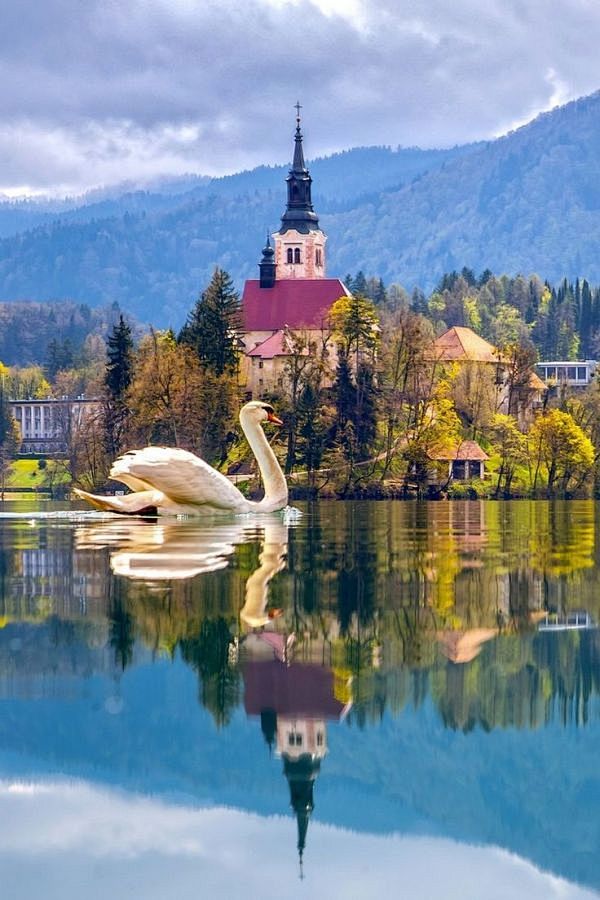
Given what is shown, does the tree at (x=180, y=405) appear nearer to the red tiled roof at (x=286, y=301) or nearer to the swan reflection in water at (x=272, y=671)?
the swan reflection in water at (x=272, y=671)

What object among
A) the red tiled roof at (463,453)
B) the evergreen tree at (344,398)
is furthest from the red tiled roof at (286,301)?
the evergreen tree at (344,398)

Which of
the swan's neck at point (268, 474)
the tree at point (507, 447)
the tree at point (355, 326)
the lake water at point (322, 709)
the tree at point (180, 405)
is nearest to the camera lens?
the lake water at point (322, 709)

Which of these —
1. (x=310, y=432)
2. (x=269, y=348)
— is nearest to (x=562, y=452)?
(x=310, y=432)

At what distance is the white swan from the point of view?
42.9 m

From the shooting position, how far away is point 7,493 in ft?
400

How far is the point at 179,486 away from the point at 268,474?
3.49 metres

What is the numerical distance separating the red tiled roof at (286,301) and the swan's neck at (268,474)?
9712 centimetres

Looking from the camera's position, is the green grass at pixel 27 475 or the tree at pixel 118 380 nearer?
the tree at pixel 118 380

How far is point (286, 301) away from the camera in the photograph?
485ft

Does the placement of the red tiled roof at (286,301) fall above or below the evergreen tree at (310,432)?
above

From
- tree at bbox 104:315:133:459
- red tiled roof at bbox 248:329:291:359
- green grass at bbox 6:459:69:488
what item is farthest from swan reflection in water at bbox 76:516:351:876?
green grass at bbox 6:459:69:488

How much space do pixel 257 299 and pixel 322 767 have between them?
5437 inches

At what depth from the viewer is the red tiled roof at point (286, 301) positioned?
14562 centimetres

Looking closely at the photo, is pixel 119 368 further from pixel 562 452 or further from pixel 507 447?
pixel 562 452
